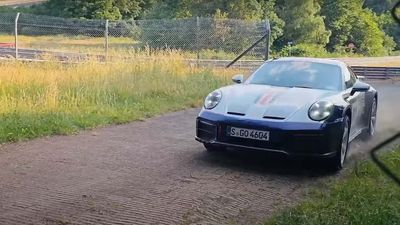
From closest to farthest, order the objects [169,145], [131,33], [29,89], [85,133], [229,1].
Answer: [169,145] → [85,133] → [29,89] → [131,33] → [229,1]

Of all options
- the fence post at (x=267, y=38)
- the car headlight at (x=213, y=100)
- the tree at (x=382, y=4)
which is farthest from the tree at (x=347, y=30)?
the tree at (x=382, y=4)

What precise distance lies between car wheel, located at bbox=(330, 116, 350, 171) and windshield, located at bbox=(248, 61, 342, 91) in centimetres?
62

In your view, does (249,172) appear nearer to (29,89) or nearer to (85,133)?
(85,133)

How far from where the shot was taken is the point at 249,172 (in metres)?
6.48

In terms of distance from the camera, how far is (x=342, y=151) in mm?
6730

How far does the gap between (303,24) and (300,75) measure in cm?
3796

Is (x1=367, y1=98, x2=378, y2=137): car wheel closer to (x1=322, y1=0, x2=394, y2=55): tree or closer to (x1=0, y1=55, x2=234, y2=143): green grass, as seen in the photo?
(x1=0, y1=55, x2=234, y2=143): green grass

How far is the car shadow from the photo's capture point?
21.5 feet

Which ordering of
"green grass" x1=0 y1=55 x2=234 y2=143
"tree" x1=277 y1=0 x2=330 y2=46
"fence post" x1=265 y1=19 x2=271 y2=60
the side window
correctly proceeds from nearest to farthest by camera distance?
the side window → "green grass" x1=0 y1=55 x2=234 y2=143 → "fence post" x1=265 y1=19 x2=271 y2=60 → "tree" x1=277 y1=0 x2=330 y2=46

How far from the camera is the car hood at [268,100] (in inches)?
250

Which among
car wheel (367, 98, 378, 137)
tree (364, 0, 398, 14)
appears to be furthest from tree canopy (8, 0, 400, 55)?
tree (364, 0, 398, 14)

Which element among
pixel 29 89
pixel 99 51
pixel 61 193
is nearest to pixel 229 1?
pixel 99 51

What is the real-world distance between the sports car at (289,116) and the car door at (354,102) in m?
0.01

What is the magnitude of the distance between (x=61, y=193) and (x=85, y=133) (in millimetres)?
3278
